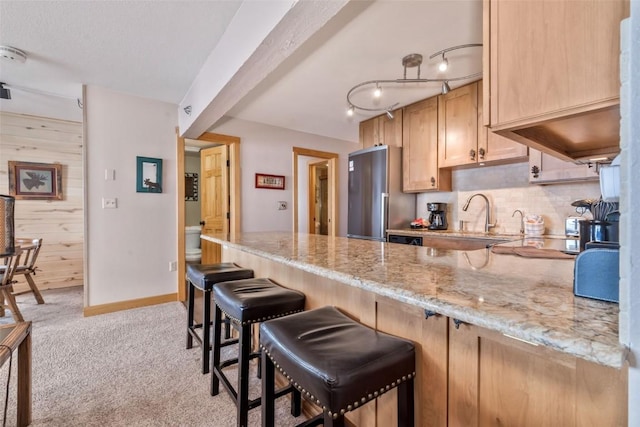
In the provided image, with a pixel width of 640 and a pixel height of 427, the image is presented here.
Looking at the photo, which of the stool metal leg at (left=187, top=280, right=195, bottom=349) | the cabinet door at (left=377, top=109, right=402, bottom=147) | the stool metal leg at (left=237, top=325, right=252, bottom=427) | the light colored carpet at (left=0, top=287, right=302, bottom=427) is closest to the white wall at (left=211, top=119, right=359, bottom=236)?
the cabinet door at (left=377, top=109, right=402, bottom=147)

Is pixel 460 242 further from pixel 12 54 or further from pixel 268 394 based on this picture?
pixel 12 54

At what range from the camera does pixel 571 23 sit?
0.81 meters

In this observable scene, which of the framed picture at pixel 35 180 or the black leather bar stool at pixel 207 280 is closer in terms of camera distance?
the black leather bar stool at pixel 207 280

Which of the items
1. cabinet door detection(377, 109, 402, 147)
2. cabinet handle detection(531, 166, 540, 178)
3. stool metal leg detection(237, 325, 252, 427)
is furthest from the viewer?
cabinet door detection(377, 109, 402, 147)

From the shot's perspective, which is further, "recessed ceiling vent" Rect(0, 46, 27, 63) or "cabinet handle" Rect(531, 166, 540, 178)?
"cabinet handle" Rect(531, 166, 540, 178)

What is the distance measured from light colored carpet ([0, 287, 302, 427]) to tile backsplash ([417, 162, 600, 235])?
8.75ft

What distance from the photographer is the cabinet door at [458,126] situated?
9.50 ft

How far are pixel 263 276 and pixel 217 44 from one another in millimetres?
1804

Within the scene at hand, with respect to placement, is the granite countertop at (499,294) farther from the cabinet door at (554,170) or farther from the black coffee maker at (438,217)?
the black coffee maker at (438,217)

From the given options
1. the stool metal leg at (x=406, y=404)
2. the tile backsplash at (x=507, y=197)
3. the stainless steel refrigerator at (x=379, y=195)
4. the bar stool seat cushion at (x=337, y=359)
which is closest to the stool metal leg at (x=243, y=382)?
the bar stool seat cushion at (x=337, y=359)

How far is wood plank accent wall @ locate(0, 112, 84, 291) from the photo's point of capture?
3742 millimetres

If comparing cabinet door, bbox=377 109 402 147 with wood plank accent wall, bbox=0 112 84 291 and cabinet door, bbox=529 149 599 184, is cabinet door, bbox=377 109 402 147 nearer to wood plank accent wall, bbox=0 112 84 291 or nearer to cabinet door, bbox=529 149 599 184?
cabinet door, bbox=529 149 599 184

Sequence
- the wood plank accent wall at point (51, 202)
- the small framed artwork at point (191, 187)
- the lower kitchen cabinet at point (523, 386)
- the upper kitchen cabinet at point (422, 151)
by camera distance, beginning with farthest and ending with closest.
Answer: the small framed artwork at point (191, 187)
the wood plank accent wall at point (51, 202)
the upper kitchen cabinet at point (422, 151)
the lower kitchen cabinet at point (523, 386)

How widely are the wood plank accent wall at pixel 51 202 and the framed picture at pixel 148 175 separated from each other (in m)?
1.30
